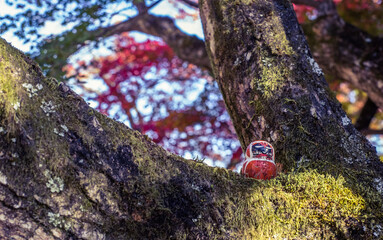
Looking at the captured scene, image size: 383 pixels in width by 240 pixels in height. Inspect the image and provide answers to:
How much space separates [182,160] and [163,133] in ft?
11.8

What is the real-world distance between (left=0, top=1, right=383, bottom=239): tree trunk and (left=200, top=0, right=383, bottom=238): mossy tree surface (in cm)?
2

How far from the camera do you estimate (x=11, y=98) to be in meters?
0.91

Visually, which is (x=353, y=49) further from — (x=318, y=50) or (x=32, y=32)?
(x=32, y=32)

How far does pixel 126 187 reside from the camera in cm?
100

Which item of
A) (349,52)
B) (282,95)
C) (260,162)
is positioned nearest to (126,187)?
(260,162)

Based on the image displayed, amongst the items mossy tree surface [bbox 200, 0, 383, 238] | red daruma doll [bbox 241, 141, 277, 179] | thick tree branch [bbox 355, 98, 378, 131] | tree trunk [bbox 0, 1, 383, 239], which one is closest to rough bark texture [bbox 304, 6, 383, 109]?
thick tree branch [bbox 355, 98, 378, 131]

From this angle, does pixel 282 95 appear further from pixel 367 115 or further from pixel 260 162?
pixel 367 115

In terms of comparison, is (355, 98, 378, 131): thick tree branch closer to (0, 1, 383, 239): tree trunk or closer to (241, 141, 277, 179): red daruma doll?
(0, 1, 383, 239): tree trunk

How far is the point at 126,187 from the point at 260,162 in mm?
565

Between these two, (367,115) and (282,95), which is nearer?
(282,95)

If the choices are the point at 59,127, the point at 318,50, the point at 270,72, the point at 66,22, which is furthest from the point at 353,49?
the point at 59,127

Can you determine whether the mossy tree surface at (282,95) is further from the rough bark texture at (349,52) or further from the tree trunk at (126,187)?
the rough bark texture at (349,52)

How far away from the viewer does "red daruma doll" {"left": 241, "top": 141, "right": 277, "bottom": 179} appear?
1347mm

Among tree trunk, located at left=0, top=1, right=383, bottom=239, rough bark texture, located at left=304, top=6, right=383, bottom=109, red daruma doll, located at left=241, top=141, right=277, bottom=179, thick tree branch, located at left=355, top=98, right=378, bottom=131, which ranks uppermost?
rough bark texture, located at left=304, top=6, right=383, bottom=109
